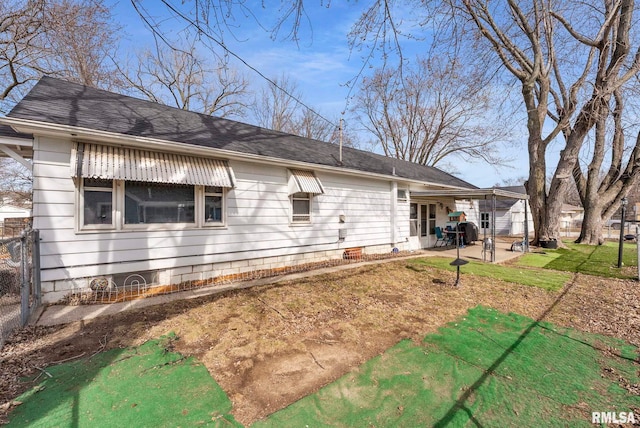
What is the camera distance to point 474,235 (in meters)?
14.8

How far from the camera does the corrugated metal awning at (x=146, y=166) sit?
4809 millimetres

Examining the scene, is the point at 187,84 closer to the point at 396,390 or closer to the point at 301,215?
the point at 301,215

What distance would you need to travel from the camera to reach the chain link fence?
3.79m

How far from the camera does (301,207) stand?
8.22 m

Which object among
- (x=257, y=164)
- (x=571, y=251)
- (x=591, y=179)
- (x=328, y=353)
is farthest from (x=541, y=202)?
(x=328, y=353)

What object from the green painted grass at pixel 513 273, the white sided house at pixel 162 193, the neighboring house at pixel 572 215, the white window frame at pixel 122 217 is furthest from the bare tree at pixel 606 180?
the neighboring house at pixel 572 215

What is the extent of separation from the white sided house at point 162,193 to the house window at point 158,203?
0.02 metres

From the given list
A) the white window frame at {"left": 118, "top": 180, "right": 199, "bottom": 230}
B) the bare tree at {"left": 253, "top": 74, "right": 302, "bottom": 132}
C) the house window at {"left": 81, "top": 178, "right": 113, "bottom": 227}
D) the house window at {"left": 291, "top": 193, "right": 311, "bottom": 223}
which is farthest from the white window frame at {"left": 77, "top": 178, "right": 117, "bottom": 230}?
the bare tree at {"left": 253, "top": 74, "right": 302, "bottom": 132}

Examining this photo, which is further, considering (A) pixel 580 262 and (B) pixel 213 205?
(A) pixel 580 262

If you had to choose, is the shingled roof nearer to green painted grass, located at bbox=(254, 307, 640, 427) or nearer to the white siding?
the white siding

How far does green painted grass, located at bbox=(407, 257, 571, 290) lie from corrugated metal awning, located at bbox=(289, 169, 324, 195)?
3.52 m

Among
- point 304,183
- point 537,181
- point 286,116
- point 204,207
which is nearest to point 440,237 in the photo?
point 537,181

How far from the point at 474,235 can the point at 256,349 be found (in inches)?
571

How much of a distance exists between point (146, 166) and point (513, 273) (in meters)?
9.17
